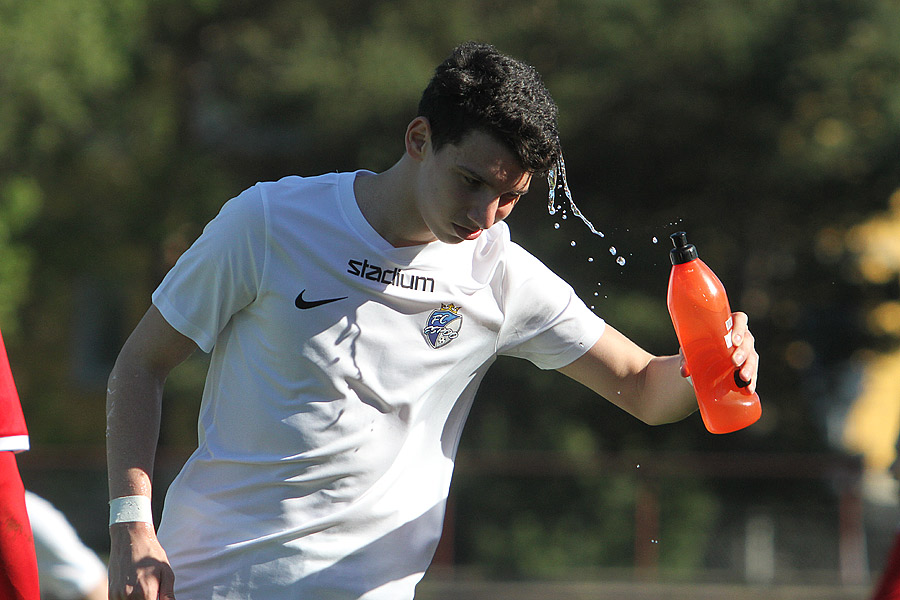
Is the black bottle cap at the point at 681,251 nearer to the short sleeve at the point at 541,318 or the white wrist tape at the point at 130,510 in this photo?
the short sleeve at the point at 541,318

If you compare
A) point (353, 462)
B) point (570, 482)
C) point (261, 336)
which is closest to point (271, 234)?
point (261, 336)

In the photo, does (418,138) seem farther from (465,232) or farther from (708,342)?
(708,342)

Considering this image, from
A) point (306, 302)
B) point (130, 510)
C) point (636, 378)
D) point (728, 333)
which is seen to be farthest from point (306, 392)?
point (728, 333)

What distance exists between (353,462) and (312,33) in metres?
11.9

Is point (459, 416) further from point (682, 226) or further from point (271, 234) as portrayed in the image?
point (682, 226)

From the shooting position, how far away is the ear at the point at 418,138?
262 cm

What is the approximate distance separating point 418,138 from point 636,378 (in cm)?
94

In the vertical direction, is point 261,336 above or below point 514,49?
below

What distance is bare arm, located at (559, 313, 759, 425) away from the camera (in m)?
2.95

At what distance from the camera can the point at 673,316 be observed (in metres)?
2.95

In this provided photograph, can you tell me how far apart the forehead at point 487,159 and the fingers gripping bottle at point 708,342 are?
1.99 ft

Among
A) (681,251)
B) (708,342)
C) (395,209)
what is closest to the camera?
(395,209)

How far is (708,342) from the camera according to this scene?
112 inches

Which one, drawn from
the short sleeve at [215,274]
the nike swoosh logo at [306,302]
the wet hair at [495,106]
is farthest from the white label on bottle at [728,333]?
the short sleeve at [215,274]
